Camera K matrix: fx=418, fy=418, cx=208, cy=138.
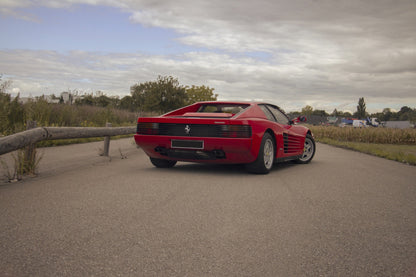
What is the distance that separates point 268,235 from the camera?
3.69 m

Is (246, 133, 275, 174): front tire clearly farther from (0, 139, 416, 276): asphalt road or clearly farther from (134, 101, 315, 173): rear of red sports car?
(0, 139, 416, 276): asphalt road

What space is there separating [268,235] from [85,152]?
27.2ft

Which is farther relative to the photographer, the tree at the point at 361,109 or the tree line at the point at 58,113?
the tree at the point at 361,109

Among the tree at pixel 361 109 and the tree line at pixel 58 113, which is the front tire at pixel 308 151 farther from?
the tree at pixel 361 109

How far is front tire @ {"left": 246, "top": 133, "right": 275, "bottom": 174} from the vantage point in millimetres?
7289

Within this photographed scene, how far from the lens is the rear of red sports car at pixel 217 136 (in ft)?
22.9

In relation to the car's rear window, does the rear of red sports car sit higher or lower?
lower

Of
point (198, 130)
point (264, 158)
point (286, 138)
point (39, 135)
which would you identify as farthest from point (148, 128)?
point (286, 138)

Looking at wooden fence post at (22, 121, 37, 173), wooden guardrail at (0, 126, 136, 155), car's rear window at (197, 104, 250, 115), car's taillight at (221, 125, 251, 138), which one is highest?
car's rear window at (197, 104, 250, 115)

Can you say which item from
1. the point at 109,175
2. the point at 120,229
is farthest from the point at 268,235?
the point at 109,175

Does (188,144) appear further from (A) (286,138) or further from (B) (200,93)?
(B) (200,93)

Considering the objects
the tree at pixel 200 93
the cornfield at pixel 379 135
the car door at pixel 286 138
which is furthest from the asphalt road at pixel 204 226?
the tree at pixel 200 93

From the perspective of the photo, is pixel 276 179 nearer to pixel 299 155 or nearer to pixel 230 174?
pixel 230 174

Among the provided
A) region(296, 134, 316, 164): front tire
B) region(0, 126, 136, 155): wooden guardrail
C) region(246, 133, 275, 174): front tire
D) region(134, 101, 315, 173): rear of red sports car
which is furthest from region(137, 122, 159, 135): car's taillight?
region(296, 134, 316, 164): front tire
